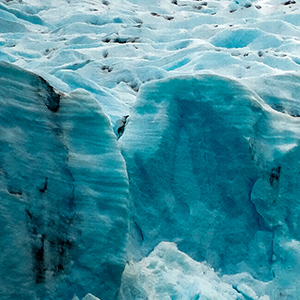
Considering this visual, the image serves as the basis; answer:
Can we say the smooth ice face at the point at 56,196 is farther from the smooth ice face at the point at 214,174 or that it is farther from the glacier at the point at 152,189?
the smooth ice face at the point at 214,174

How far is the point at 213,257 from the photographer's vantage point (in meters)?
2.56

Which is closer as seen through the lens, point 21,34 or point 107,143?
point 107,143

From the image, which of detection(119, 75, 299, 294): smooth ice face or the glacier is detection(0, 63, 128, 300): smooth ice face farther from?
detection(119, 75, 299, 294): smooth ice face

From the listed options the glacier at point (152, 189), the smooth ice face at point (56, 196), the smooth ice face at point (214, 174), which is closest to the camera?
the smooth ice face at point (56, 196)

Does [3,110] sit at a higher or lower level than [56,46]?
higher

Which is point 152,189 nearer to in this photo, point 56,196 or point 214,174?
point 214,174

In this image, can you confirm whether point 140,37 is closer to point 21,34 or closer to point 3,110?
point 21,34

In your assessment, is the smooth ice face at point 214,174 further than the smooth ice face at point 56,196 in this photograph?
Yes

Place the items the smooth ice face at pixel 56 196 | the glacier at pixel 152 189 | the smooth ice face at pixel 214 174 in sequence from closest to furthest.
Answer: the smooth ice face at pixel 56 196
the glacier at pixel 152 189
the smooth ice face at pixel 214 174

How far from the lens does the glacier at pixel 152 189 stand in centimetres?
190

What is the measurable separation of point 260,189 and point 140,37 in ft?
15.8

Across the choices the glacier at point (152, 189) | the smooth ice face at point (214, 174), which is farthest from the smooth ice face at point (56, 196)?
the smooth ice face at point (214, 174)

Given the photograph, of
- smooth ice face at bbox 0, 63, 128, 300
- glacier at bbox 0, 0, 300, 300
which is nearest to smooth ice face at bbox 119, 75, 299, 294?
glacier at bbox 0, 0, 300, 300

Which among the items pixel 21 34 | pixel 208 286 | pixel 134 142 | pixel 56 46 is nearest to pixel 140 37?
pixel 56 46
